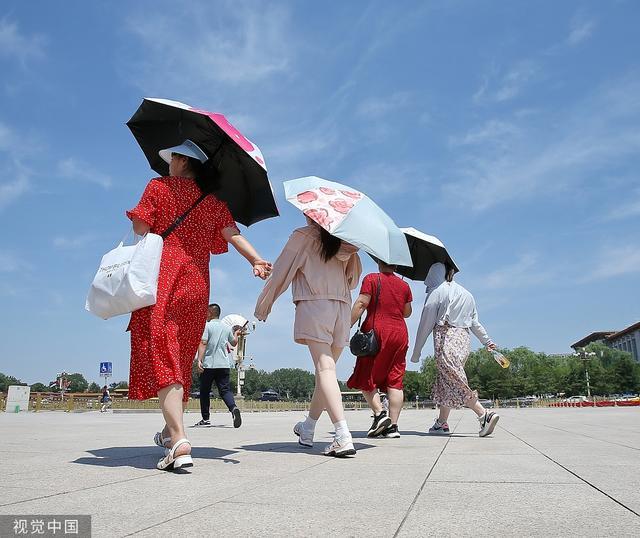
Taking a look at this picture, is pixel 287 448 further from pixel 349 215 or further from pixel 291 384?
pixel 291 384

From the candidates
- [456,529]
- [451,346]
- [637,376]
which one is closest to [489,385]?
[637,376]

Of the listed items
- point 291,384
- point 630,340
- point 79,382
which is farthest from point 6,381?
point 630,340

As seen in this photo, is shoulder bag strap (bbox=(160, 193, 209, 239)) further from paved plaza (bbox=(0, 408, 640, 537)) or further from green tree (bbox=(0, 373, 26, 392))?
green tree (bbox=(0, 373, 26, 392))

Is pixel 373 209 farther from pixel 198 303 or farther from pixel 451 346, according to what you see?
pixel 451 346

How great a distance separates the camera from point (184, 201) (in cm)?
436

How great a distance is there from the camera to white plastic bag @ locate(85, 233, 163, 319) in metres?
3.74

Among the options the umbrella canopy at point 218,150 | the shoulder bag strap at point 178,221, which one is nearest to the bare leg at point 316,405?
the umbrella canopy at point 218,150

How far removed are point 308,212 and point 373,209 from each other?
761 mm

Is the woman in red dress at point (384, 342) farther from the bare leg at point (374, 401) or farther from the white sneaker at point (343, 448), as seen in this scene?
the white sneaker at point (343, 448)

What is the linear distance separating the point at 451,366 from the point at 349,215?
11.5 feet

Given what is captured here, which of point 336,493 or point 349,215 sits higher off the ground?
point 349,215

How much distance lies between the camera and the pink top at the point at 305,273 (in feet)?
16.4

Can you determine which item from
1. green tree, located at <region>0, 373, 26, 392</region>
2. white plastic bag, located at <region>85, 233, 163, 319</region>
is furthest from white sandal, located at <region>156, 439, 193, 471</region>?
green tree, located at <region>0, 373, 26, 392</region>

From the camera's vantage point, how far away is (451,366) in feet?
24.6
